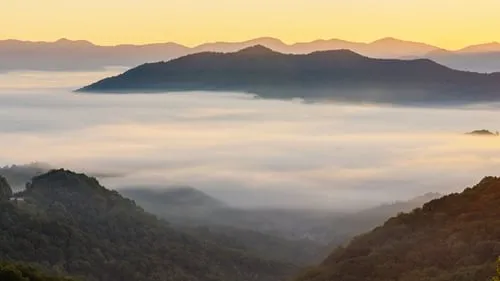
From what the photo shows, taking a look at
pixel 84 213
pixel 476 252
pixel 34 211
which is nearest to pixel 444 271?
pixel 476 252

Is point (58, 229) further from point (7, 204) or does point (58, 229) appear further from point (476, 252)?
point (476, 252)

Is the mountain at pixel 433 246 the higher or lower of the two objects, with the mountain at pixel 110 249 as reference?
higher

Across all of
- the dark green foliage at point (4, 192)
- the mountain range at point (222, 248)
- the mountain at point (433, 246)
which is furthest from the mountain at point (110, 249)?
the mountain at point (433, 246)

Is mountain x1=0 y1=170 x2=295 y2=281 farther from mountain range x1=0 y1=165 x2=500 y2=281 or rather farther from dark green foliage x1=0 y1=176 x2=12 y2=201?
dark green foliage x1=0 y1=176 x2=12 y2=201

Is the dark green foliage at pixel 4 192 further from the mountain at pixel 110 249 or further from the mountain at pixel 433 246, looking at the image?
the mountain at pixel 433 246

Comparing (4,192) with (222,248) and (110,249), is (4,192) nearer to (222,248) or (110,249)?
(110,249)

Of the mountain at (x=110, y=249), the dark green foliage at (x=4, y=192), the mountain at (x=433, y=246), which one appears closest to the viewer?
the mountain at (x=433, y=246)
